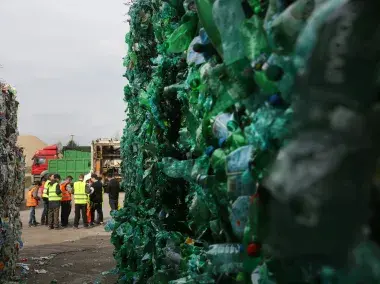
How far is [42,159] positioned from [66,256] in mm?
17699

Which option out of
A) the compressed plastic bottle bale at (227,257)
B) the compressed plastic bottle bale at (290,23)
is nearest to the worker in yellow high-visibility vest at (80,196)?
the compressed plastic bottle bale at (227,257)

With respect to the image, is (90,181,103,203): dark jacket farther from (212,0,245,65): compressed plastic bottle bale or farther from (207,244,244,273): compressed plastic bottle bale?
(212,0,245,65): compressed plastic bottle bale

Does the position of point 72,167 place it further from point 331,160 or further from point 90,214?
point 331,160

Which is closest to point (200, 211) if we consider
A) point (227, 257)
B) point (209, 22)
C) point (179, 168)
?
point (179, 168)

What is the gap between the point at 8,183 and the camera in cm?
611

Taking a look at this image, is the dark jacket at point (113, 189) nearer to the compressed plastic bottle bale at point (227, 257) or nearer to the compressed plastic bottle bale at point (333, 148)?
the compressed plastic bottle bale at point (227, 257)

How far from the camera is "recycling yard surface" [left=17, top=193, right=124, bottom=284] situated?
23.3 ft

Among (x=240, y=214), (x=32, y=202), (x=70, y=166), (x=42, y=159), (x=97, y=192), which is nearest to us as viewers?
(x=240, y=214)

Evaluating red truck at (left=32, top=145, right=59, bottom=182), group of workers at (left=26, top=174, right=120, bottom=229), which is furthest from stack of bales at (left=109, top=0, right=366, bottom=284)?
red truck at (left=32, top=145, right=59, bottom=182)

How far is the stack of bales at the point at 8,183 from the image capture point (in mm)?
5902

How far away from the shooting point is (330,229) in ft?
3.72

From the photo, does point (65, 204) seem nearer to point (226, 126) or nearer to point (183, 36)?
point (183, 36)

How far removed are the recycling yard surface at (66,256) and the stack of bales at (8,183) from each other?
2.76 ft

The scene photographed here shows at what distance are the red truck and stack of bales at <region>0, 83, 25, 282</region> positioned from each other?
1824cm
